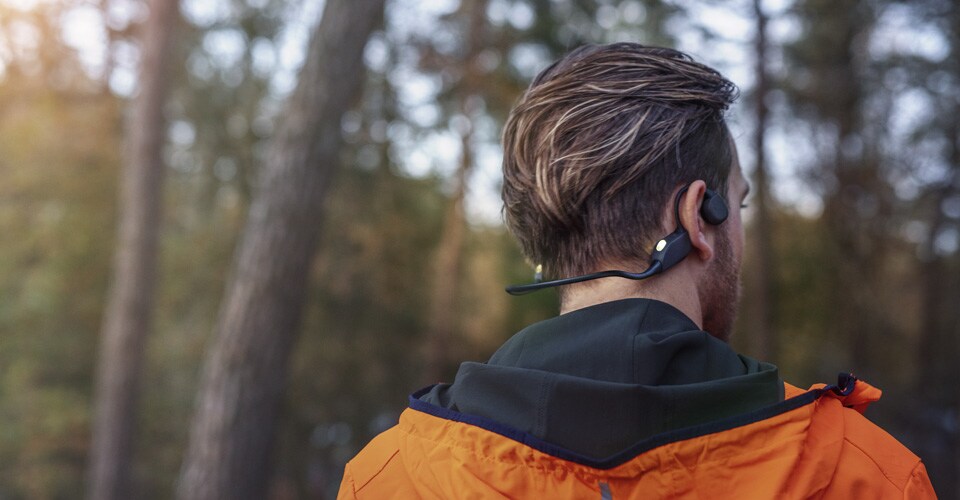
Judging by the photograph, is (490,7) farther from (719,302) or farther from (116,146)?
(719,302)

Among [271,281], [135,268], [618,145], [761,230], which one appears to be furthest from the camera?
[761,230]

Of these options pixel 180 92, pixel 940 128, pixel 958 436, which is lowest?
pixel 958 436

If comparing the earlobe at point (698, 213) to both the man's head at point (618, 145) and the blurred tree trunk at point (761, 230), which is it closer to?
the man's head at point (618, 145)

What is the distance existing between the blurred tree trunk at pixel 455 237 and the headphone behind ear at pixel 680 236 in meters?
10.4

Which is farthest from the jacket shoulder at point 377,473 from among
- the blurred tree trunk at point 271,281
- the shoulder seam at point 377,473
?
the blurred tree trunk at point 271,281

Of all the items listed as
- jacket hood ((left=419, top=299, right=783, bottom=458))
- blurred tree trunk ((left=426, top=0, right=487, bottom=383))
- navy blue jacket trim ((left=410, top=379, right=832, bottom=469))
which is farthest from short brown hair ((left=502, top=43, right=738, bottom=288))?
blurred tree trunk ((left=426, top=0, right=487, bottom=383))

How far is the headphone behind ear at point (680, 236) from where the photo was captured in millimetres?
1155

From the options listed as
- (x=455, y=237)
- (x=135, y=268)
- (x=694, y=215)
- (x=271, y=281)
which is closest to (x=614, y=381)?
(x=694, y=215)

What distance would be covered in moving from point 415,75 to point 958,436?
824cm

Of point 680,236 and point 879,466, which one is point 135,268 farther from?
point 879,466

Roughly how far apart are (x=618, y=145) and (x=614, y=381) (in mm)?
340

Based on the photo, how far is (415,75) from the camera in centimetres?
1132

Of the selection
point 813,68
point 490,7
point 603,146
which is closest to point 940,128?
point 813,68

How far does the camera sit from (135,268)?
884 cm
